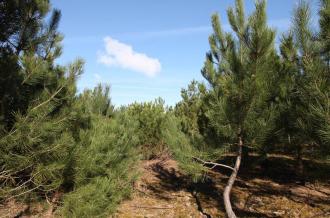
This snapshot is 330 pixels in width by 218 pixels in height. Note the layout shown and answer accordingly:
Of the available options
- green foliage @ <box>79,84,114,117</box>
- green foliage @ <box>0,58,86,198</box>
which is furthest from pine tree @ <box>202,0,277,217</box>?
green foliage @ <box>79,84,114,117</box>

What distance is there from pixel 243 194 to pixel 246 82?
362 centimetres

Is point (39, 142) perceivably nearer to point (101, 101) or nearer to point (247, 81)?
point (247, 81)

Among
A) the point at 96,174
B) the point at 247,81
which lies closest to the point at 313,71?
the point at 247,81

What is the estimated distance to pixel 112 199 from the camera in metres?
5.09

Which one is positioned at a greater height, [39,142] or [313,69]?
[313,69]

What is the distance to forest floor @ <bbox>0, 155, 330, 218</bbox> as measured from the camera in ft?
18.9

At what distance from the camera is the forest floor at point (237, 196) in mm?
5758

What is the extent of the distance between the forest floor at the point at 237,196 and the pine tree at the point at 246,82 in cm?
119

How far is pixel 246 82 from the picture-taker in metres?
4.57

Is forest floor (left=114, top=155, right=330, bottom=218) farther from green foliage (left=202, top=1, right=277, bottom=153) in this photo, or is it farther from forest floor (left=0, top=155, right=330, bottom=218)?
green foliage (left=202, top=1, right=277, bottom=153)

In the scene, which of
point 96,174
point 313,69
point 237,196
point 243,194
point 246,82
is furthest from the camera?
point 243,194

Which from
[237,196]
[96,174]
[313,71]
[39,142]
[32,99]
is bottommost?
[237,196]

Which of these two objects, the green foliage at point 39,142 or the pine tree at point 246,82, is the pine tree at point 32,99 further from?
the pine tree at point 246,82

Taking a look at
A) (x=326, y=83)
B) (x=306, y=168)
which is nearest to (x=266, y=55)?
(x=326, y=83)
